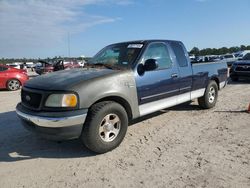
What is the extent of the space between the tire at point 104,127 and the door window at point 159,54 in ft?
4.40

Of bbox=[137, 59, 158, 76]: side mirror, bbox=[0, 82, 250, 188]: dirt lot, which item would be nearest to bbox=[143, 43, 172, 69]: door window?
bbox=[137, 59, 158, 76]: side mirror

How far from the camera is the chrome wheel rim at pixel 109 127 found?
180 inches

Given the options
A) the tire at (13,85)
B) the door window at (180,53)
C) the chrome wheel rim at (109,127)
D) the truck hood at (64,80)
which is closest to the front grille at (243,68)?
the door window at (180,53)

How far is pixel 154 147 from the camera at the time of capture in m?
4.80

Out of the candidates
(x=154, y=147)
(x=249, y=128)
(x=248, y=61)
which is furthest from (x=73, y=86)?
(x=248, y=61)

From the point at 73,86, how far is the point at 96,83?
39cm

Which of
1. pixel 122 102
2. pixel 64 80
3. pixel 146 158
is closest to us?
pixel 146 158

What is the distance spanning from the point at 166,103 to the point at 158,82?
59cm

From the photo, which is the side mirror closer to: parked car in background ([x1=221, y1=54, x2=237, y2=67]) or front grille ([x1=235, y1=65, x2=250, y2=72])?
front grille ([x1=235, y1=65, x2=250, y2=72])

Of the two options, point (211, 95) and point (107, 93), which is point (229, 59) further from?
point (107, 93)

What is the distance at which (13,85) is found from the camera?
1411cm

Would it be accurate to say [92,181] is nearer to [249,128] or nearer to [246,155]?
[246,155]

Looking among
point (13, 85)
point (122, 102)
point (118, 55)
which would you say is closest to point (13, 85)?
point (13, 85)

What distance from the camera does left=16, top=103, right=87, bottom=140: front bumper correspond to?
413cm
